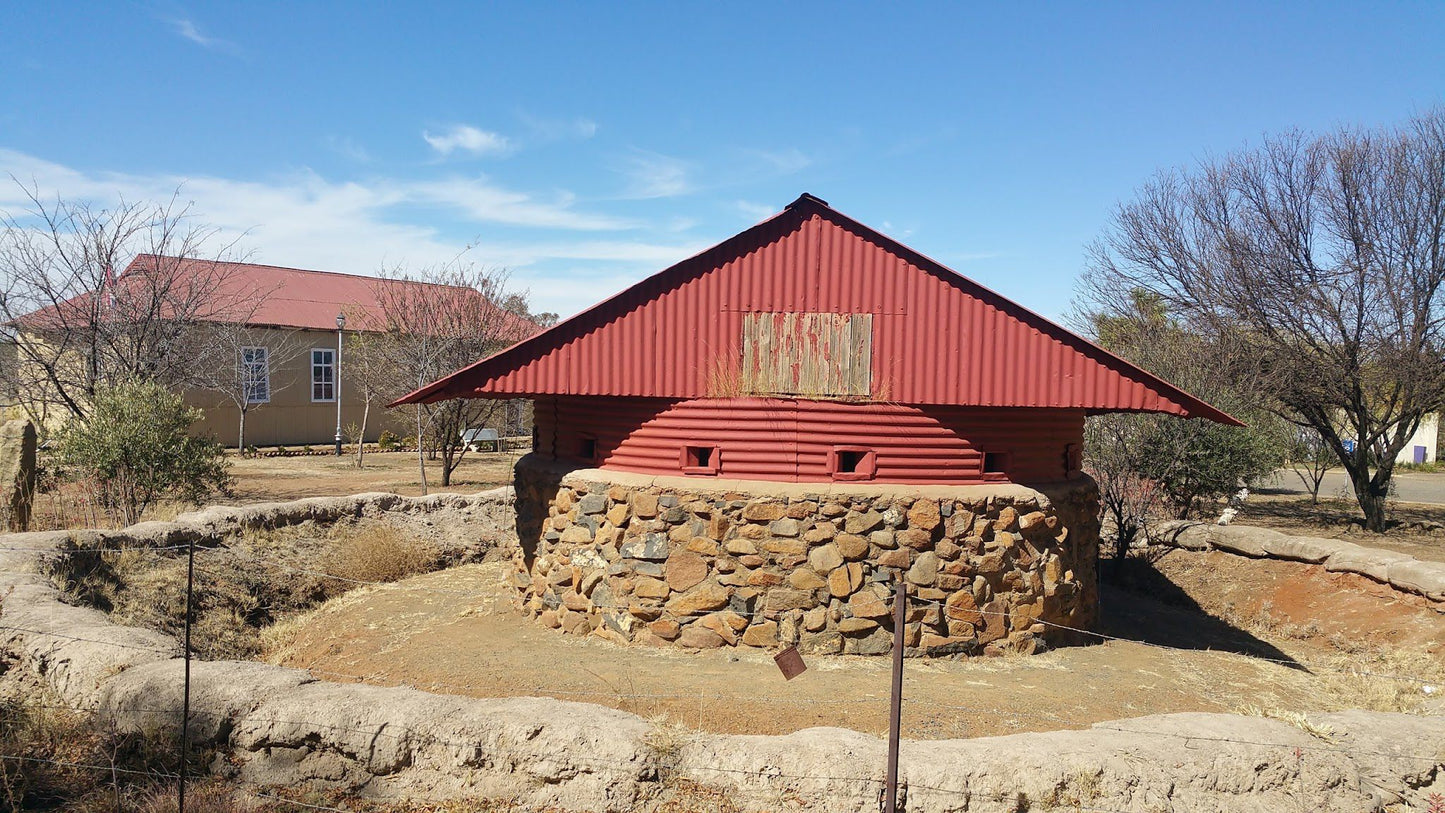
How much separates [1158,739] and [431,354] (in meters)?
19.4

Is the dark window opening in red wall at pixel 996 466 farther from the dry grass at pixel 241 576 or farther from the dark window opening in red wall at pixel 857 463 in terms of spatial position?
the dry grass at pixel 241 576

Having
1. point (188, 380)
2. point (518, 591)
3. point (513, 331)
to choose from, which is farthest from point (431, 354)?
point (518, 591)

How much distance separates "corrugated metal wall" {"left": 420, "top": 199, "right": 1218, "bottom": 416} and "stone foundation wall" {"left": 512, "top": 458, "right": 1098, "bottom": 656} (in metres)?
1.06

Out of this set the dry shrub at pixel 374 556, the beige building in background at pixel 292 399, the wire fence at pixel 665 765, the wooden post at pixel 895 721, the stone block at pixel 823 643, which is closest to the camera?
the wooden post at pixel 895 721

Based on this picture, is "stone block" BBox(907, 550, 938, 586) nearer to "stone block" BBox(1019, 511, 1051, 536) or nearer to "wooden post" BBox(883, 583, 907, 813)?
"stone block" BBox(1019, 511, 1051, 536)

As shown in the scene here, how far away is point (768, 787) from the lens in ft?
14.8

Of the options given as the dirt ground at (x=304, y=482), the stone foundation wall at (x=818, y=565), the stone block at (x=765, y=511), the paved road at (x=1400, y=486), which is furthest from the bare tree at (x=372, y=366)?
the paved road at (x=1400, y=486)

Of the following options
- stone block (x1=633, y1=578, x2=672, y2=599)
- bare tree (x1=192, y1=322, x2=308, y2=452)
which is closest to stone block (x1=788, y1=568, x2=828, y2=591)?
stone block (x1=633, y1=578, x2=672, y2=599)

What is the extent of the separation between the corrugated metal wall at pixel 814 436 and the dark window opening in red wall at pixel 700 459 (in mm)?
62

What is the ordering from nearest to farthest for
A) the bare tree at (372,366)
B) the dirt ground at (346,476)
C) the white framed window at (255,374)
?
the dirt ground at (346,476)
the bare tree at (372,366)
the white framed window at (255,374)

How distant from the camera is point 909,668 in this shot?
8312mm

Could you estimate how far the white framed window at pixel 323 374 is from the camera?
32219 millimetres

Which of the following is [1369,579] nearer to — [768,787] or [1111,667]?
[1111,667]

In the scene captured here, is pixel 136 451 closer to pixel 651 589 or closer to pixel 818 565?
pixel 651 589
